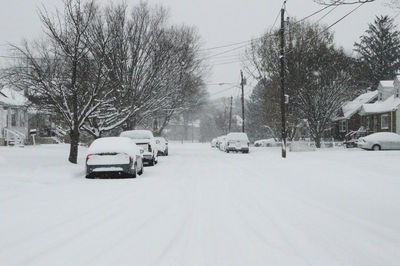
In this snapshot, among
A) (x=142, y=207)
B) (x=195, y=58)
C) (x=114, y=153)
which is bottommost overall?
(x=142, y=207)

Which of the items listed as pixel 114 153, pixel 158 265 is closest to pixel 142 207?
pixel 158 265

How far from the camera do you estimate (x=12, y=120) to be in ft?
145

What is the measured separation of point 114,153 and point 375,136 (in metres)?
26.7

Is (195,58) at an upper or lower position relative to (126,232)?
upper

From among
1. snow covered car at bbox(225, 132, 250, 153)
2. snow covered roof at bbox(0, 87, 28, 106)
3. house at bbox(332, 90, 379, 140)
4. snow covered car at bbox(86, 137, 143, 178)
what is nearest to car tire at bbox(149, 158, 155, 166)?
snow covered car at bbox(86, 137, 143, 178)

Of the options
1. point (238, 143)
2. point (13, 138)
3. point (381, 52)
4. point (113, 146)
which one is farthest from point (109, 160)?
point (381, 52)

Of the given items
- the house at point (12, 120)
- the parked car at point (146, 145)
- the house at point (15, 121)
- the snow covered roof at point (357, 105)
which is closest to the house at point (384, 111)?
the snow covered roof at point (357, 105)

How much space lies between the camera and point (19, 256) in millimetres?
4965

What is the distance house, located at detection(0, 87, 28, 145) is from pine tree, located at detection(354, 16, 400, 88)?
49.9 m

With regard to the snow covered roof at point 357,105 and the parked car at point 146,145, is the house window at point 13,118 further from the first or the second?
the snow covered roof at point 357,105

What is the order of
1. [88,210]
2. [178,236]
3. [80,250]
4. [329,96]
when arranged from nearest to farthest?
[80,250] < [178,236] < [88,210] < [329,96]

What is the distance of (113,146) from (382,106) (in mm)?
39015

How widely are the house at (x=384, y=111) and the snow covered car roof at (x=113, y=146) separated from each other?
3523 centimetres

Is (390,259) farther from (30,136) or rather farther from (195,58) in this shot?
(30,136)
